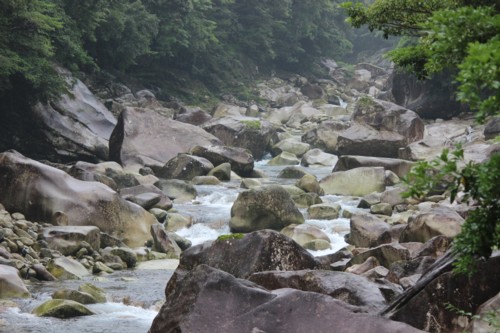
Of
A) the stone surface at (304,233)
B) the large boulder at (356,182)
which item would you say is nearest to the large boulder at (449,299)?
the stone surface at (304,233)

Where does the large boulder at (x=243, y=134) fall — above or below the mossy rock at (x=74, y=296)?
below

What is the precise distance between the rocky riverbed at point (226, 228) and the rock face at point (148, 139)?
0.25ft

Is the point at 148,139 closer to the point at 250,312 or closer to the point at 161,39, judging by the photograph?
the point at 161,39

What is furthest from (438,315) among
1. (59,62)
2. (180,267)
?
(59,62)

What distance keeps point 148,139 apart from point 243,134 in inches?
220

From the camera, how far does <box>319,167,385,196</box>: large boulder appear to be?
2306 cm

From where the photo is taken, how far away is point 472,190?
434 centimetres

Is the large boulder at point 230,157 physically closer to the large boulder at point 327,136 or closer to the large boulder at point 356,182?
the large boulder at point 356,182

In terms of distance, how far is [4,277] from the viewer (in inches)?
451

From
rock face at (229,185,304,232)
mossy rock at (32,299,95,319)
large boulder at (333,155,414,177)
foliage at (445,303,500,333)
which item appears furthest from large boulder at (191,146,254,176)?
foliage at (445,303,500,333)

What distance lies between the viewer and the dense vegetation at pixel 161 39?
23.2 m

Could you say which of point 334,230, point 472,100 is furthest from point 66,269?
point 472,100

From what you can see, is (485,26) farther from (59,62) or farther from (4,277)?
(59,62)

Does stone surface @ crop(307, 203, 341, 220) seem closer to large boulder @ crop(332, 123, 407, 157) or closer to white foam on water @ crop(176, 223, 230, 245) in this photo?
white foam on water @ crop(176, 223, 230, 245)
